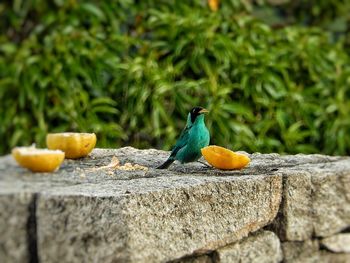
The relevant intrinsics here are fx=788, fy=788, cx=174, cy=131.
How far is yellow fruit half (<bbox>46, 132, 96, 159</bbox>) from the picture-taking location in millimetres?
2236

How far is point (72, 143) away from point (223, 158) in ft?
Result: 1.73

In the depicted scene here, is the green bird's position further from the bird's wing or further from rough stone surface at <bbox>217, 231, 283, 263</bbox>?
rough stone surface at <bbox>217, 231, 283, 263</bbox>

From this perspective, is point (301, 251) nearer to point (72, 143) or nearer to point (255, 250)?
point (255, 250)

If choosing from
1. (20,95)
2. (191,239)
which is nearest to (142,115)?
(20,95)

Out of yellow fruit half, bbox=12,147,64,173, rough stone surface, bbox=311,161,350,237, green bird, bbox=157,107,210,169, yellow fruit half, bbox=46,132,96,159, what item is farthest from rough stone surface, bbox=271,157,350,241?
yellow fruit half, bbox=12,147,64,173

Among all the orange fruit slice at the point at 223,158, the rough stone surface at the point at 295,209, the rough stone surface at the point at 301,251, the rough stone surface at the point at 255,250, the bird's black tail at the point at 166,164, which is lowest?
the rough stone surface at the point at 301,251

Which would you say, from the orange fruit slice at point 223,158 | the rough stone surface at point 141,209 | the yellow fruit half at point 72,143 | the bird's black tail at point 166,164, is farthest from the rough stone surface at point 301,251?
the yellow fruit half at point 72,143

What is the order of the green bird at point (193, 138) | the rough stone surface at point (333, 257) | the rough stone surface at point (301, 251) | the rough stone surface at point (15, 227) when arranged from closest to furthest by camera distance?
the rough stone surface at point (15, 227) < the green bird at point (193, 138) < the rough stone surface at point (301, 251) < the rough stone surface at point (333, 257)

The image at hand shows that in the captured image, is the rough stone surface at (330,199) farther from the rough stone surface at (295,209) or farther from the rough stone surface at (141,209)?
the rough stone surface at (141,209)

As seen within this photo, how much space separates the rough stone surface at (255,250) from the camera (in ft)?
8.18

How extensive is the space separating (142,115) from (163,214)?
1.79 m

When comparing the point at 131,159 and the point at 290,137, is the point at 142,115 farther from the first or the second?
the point at 131,159

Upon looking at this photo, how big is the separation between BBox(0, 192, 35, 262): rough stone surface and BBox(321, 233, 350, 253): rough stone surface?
4.43 ft

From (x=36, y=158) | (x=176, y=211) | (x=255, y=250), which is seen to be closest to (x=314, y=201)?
(x=255, y=250)
